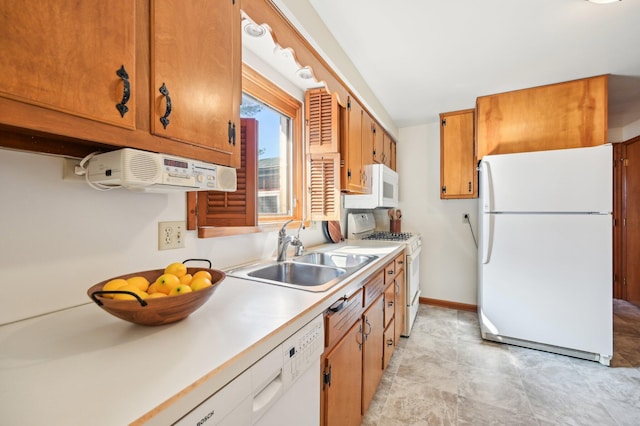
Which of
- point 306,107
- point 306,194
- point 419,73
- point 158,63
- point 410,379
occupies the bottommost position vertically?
point 410,379

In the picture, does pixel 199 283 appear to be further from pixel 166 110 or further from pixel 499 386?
pixel 499 386

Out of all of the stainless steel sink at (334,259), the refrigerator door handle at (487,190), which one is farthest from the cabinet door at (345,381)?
the refrigerator door handle at (487,190)

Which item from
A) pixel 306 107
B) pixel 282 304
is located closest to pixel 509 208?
pixel 306 107

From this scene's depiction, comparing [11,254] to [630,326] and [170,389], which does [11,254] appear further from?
[630,326]

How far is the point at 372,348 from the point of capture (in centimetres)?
162

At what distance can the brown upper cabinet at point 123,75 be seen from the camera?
521 millimetres

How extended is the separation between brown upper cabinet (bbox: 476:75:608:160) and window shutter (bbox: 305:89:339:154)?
1.64 metres

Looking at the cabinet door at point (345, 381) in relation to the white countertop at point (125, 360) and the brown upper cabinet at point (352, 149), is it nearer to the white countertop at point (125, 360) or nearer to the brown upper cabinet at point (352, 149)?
the white countertop at point (125, 360)

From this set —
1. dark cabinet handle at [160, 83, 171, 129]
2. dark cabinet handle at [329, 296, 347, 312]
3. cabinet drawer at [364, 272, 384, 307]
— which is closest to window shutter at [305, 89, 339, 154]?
cabinet drawer at [364, 272, 384, 307]

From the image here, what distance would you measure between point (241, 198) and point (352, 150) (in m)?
1.21

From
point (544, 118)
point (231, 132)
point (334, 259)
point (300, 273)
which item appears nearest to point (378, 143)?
point (544, 118)

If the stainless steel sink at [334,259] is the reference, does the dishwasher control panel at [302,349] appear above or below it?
below

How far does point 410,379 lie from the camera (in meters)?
1.95

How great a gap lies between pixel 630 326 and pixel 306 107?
4.04 meters
